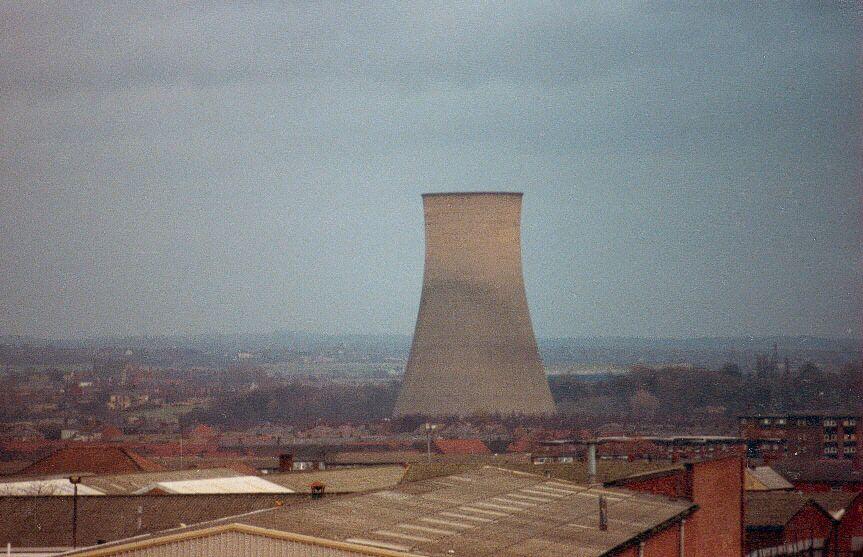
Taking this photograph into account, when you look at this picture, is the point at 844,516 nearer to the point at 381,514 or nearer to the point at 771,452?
the point at 381,514

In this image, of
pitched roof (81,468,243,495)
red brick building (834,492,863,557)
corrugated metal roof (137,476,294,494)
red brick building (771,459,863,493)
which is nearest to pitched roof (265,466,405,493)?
corrugated metal roof (137,476,294,494)

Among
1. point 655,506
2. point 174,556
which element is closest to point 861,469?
point 655,506

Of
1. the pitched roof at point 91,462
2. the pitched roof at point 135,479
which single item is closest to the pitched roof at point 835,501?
the pitched roof at point 135,479

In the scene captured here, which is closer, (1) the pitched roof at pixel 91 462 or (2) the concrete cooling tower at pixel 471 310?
(1) the pitched roof at pixel 91 462

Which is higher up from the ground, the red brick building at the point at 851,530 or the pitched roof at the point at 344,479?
the pitched roof at the point at 344,479

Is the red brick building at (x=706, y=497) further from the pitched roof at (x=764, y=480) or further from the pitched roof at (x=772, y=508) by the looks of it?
the pitched roof at (x=764, y=480)

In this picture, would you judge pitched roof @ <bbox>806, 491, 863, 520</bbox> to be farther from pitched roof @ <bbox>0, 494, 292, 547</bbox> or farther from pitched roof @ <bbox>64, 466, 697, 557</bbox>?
pitched roof @ <bbox>0, 494, 292, 547</bbox>

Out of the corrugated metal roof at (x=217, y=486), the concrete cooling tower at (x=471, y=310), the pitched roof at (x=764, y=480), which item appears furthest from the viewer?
the concrete cooling tower at (x=471, y=310)
